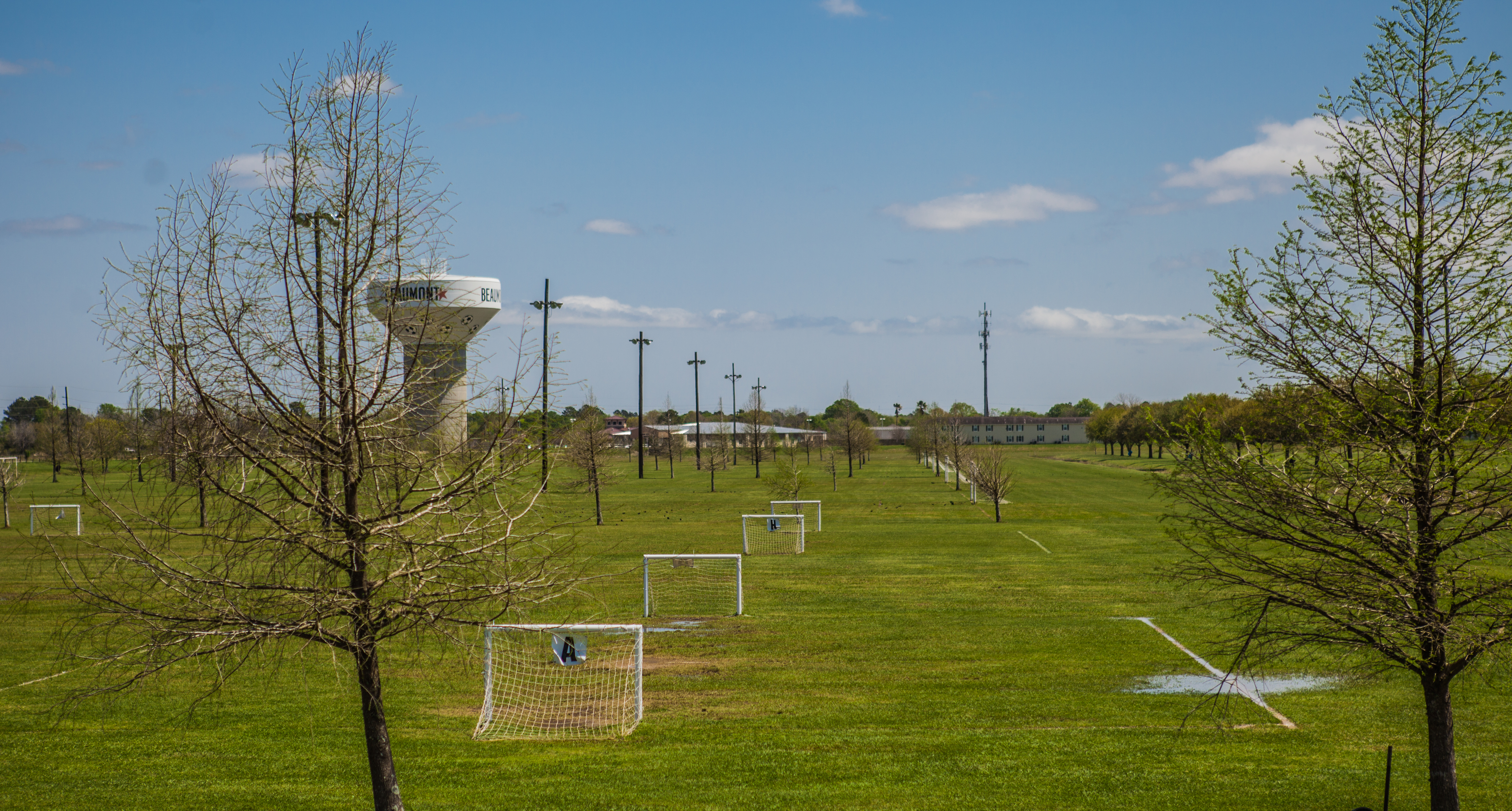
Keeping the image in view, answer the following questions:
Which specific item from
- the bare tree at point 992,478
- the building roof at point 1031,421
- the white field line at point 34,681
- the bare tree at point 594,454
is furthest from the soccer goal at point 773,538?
the building roof at point 1031,421

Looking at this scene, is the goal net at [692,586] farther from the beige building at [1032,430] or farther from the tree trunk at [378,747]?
the beige building at [1032,430]

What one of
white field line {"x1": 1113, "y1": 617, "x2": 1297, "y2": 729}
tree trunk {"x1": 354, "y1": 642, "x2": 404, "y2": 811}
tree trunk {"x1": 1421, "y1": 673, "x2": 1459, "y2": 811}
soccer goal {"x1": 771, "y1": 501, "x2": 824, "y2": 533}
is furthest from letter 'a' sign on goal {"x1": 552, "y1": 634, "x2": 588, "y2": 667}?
soccer goal {"x1": 771, "y1": 501, "x2": 824, "y2": 533}

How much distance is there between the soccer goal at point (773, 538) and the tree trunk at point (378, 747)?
19027 millimetres

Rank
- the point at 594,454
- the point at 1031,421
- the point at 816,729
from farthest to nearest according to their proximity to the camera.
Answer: the point at 1031,421 → the point at 594,454 → the point at 816,729

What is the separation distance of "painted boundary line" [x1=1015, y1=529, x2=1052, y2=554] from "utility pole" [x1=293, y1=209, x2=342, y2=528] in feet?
86.4

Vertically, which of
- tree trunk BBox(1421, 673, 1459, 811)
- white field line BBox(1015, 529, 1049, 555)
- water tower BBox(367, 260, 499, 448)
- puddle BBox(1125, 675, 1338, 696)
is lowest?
white field line BBox(1015, 529, 1049, 555)

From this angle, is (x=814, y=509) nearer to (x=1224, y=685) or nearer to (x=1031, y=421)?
(x=1224, y=685)

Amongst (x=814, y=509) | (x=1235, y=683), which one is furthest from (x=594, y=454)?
(x=1235, y=683)

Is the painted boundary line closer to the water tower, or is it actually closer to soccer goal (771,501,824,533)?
soccer goal (771,501,824,533)

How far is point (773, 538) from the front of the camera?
116 ft

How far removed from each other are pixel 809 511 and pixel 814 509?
33.8 inches

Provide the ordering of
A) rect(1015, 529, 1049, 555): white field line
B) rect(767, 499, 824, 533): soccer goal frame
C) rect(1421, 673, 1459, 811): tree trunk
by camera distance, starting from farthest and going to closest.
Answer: rect(767, 499, 824, 533): soccer goal frame, rect(1015, 529, 1049, 555): white field line, rect(1421, 673, 1459, 811): tree trunk

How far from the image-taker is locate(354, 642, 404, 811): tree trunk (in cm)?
780

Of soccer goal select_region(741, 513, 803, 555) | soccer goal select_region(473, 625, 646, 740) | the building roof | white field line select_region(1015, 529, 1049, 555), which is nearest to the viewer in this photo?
soccer goal select_region(473, 625, 646, 740)
